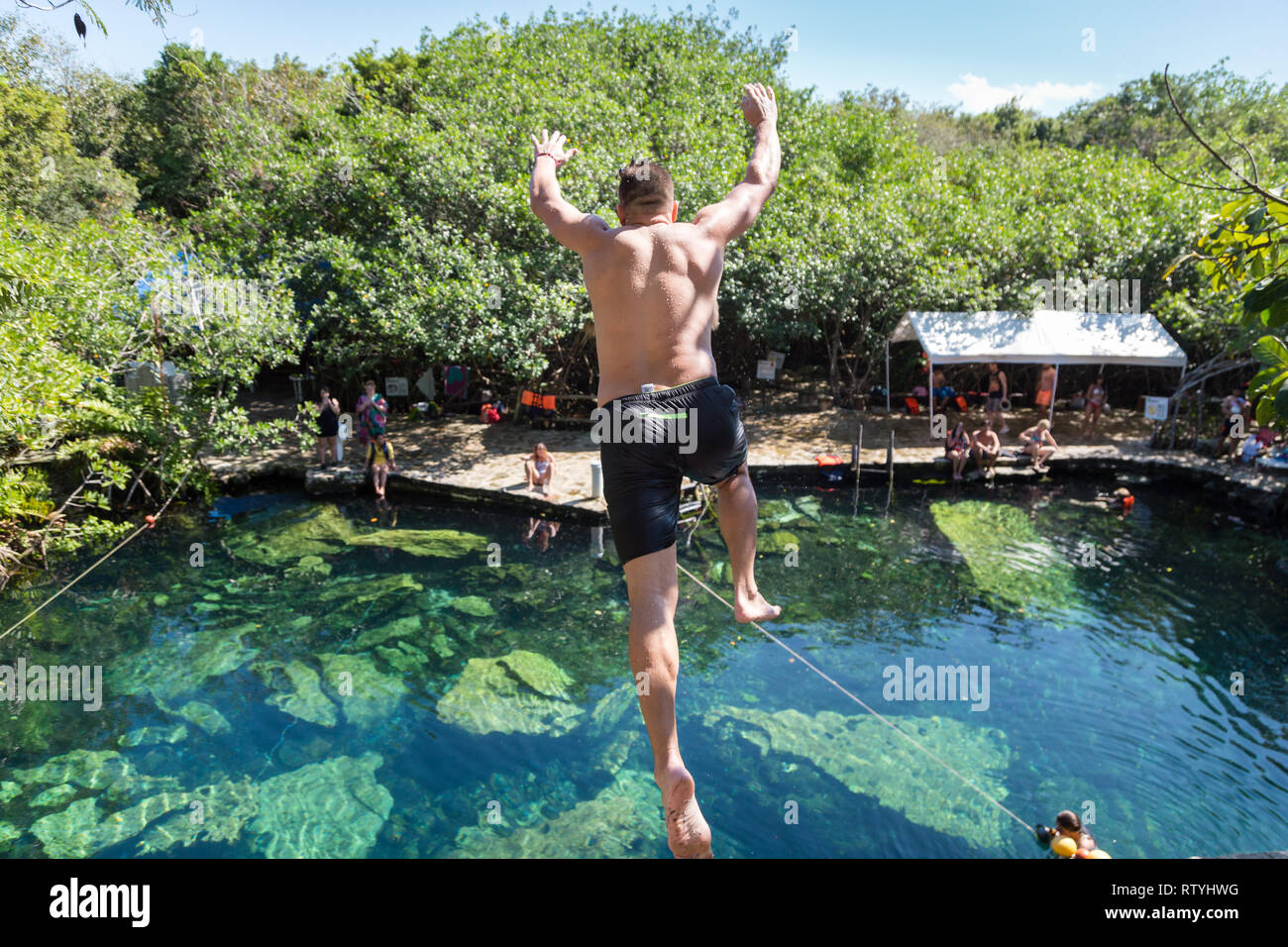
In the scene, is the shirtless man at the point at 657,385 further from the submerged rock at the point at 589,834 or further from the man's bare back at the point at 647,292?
the submerged rock at the point at 589,834

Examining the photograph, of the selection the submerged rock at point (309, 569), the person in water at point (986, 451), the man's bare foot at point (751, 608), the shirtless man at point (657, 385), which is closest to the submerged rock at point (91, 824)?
the submerged rock at point (309, 569)

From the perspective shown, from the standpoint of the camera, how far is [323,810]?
709 cm

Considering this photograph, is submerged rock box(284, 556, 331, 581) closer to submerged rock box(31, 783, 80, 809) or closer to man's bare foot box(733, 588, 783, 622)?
submerged rock box(31, 783, 80, 809)

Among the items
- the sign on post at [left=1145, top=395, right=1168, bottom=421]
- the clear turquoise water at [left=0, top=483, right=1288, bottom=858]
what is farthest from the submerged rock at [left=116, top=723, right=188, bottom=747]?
the sign on post at [left=1145, top=395, right=1168, bottom=421]

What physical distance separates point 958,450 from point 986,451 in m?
0.53

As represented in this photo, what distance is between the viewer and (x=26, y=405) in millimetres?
9281

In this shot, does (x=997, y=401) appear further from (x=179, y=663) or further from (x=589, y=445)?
(x=179, y=663)

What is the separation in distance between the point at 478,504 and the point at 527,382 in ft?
16.0

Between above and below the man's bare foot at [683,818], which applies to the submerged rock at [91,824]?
below

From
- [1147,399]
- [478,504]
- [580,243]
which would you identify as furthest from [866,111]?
[580,243]

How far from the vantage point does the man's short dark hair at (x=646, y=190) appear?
2301 millimetres

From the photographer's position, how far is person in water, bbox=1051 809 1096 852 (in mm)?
6383

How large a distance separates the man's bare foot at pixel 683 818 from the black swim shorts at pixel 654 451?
1.83ft
